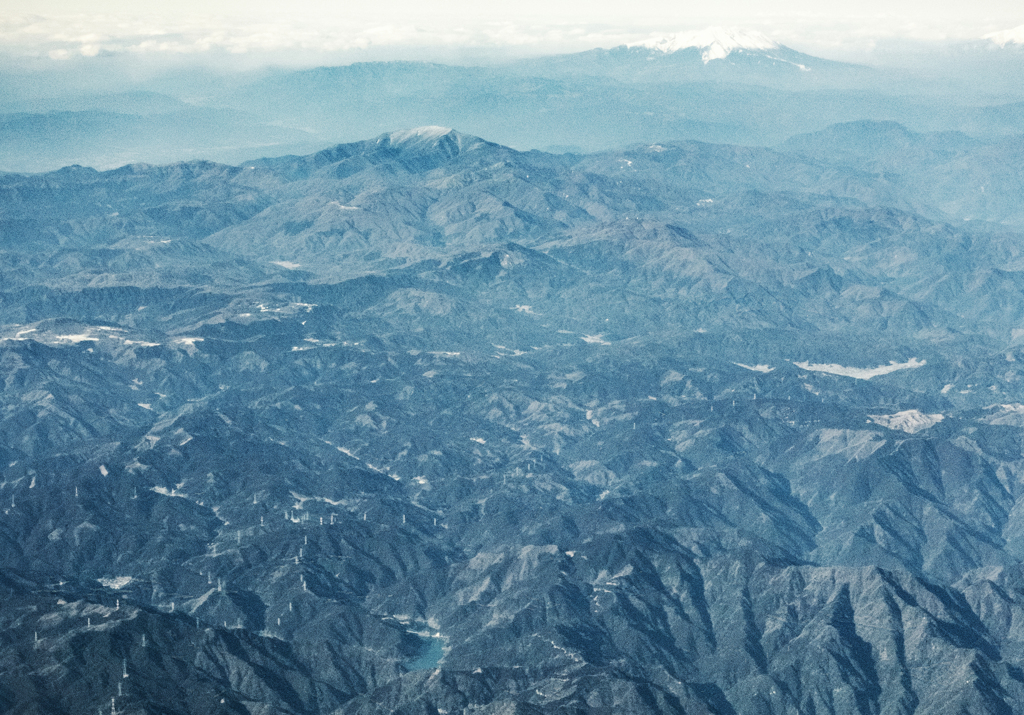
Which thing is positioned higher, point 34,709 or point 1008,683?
point 34,709

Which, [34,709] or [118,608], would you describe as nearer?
[34,709]

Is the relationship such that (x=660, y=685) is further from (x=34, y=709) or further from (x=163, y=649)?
(x=34, y=709)

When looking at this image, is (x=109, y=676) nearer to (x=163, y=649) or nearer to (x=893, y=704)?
(x=163, y=649)

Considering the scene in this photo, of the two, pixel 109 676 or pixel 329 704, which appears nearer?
pixel 109 676

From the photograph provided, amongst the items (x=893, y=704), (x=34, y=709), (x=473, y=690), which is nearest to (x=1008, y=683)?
(x=893, y=704)

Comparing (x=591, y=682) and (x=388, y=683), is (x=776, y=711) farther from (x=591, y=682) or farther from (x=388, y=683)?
(x=388, y=683)

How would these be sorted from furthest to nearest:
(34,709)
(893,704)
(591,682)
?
1. (893,704)
2. (591,682)
3. (34,709)

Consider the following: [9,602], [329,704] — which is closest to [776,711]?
[329,704]

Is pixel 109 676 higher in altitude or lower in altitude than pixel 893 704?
higher

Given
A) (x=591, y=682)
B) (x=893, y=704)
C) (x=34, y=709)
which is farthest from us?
(x=893, y=704)
